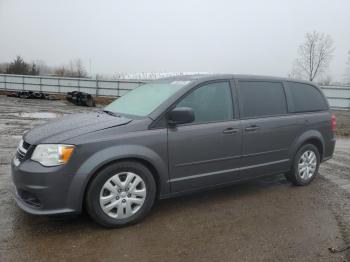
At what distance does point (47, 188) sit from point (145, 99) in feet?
5.87

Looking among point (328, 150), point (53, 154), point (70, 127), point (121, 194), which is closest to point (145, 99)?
point (70, 127)

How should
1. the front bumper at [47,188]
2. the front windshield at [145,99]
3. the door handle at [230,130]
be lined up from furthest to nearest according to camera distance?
the door handle at [230,130] → the front windshield at [145,99] → the front bumper at [47,188]

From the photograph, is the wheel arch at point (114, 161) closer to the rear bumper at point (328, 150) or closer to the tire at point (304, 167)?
the tire at point (304, 167)

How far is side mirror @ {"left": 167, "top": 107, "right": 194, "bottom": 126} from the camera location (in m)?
4.23

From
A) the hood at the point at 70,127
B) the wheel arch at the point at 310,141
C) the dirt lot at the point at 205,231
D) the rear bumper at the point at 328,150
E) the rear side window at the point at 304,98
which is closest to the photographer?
the dirt lot at the point at 205,231

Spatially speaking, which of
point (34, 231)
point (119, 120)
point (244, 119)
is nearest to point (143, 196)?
point (119, 120)

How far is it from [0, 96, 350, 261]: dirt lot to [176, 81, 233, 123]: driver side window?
3.89ft

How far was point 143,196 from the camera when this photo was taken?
4184 mm

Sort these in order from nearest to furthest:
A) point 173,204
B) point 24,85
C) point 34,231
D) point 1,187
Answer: point 34,231
point 173,204
point 1,187
point 24,85

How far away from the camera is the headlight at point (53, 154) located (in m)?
3.73

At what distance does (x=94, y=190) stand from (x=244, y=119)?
7.38ft

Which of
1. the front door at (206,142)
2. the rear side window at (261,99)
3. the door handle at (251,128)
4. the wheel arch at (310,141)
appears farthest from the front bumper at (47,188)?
the wheel arch at (310,141)

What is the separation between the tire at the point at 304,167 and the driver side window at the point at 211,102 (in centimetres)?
160

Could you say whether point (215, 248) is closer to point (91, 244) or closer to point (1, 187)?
point (91, 244)
